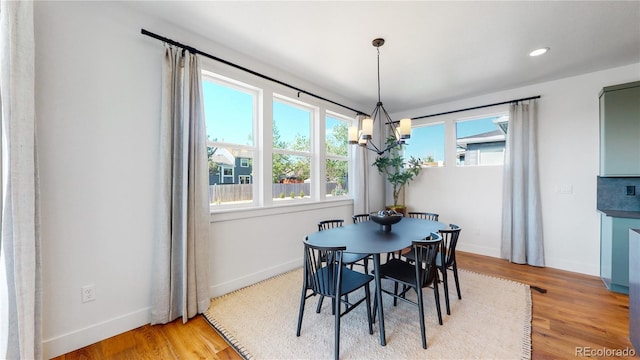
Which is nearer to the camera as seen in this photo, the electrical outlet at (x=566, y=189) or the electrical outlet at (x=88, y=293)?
the electrical outlet at (x=88, y=293)

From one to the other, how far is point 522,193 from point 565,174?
0.54 m

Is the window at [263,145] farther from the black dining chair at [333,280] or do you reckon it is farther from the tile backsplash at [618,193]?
the tile backsplash at [618,193]

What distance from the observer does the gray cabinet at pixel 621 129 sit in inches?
106

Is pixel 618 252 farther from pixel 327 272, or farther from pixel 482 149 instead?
pixel 327 272

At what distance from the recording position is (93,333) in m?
1.85

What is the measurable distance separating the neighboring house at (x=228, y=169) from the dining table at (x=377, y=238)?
1165 millimetres

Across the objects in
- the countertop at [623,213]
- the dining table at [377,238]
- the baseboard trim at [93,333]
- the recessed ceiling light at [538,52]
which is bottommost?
the baseboard trim at [93,333]

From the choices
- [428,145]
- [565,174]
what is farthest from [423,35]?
[565,174]

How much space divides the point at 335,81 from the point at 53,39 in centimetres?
270

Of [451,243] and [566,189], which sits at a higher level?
[566,189]

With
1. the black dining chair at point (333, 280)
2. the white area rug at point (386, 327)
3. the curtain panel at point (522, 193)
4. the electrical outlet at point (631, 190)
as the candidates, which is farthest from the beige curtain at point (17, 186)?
the electrical outlet at point (631, 190)

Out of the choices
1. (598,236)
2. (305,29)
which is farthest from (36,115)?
(598,236)

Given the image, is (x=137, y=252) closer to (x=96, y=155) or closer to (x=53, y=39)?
(x=96, y=155)

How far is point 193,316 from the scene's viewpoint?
218cm
